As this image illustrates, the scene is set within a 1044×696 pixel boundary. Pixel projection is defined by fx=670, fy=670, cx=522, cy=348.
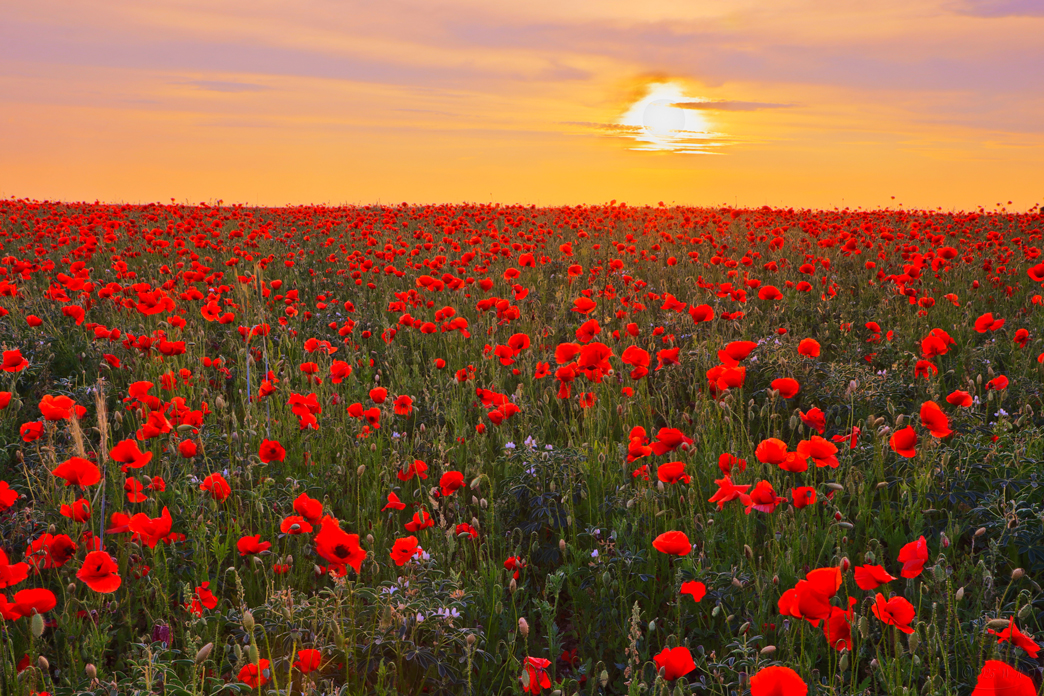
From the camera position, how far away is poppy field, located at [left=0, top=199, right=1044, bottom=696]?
206cm

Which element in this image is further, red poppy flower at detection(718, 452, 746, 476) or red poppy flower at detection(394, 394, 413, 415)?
red poppy flower at detection(394, 394, 413, 415)

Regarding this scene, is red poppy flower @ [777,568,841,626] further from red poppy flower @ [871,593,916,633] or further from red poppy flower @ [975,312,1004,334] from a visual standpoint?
red poppy flower @ [975,312,1004,334]

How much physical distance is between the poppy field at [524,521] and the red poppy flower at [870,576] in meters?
0.06

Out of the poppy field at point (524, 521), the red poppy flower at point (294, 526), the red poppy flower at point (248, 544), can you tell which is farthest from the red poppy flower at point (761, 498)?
the red poppy flower at point (248, 544)

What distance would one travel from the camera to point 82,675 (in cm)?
221

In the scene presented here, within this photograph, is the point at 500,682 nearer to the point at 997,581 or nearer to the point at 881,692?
the point at 881,692

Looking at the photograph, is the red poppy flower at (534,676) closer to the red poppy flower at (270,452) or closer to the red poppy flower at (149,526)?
the red poppy flower at (149,526)

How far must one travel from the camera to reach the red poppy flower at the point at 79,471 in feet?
7.45

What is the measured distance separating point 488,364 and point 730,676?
3.22m

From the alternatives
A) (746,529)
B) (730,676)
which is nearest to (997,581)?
(746,529)

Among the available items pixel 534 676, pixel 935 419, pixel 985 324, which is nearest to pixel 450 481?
pixel 534 676

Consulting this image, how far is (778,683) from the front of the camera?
1.40m

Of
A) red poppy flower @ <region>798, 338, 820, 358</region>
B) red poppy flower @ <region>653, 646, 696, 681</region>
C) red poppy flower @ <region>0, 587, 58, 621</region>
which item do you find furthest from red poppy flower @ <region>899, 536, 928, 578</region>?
red poppy flower @ <region>0, 587, 58, 621</region>

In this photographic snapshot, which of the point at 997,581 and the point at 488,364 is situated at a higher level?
the point at 488,364
